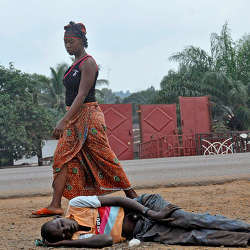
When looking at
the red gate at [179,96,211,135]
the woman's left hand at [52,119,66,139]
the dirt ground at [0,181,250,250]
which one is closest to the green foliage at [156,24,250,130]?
the red gate at [179,96,211,135]

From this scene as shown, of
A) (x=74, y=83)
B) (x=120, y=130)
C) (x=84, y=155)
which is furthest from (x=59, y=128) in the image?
(x=120, y=130)

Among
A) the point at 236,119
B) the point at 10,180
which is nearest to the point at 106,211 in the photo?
the point at 10,180

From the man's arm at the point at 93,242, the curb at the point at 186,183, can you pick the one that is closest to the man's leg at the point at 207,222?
the man's arm at the point at 93,242

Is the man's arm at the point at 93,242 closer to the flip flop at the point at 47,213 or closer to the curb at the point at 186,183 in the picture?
the flip flop at the point at 47,213

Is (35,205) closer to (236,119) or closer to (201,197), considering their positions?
(201,197)

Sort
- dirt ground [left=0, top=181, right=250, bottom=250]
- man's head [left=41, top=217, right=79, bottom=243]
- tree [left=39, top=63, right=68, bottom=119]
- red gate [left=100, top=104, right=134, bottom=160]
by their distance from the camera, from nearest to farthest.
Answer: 1. man's head [left=41, top=217, right=79, bottom=243]
2. dirt ground [left=0, top=181, right=250, bottom=250]
3. red gate [left=100, top=104, right=134, bottom=160]
4. tree [left=39, top=63, right=68, bottom=119]

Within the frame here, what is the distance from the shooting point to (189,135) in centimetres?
1759

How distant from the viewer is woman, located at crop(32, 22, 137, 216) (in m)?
4.38

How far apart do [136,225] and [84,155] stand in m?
1.27

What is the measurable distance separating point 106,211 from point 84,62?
1828mm

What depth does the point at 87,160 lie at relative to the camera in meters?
4.45

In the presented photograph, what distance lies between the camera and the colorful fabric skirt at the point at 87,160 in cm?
437

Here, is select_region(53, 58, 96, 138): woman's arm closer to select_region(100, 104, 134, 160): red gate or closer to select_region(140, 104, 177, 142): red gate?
select_region(100, 104, 134, 160): red gate

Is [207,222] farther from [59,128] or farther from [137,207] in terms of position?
[59,128]
